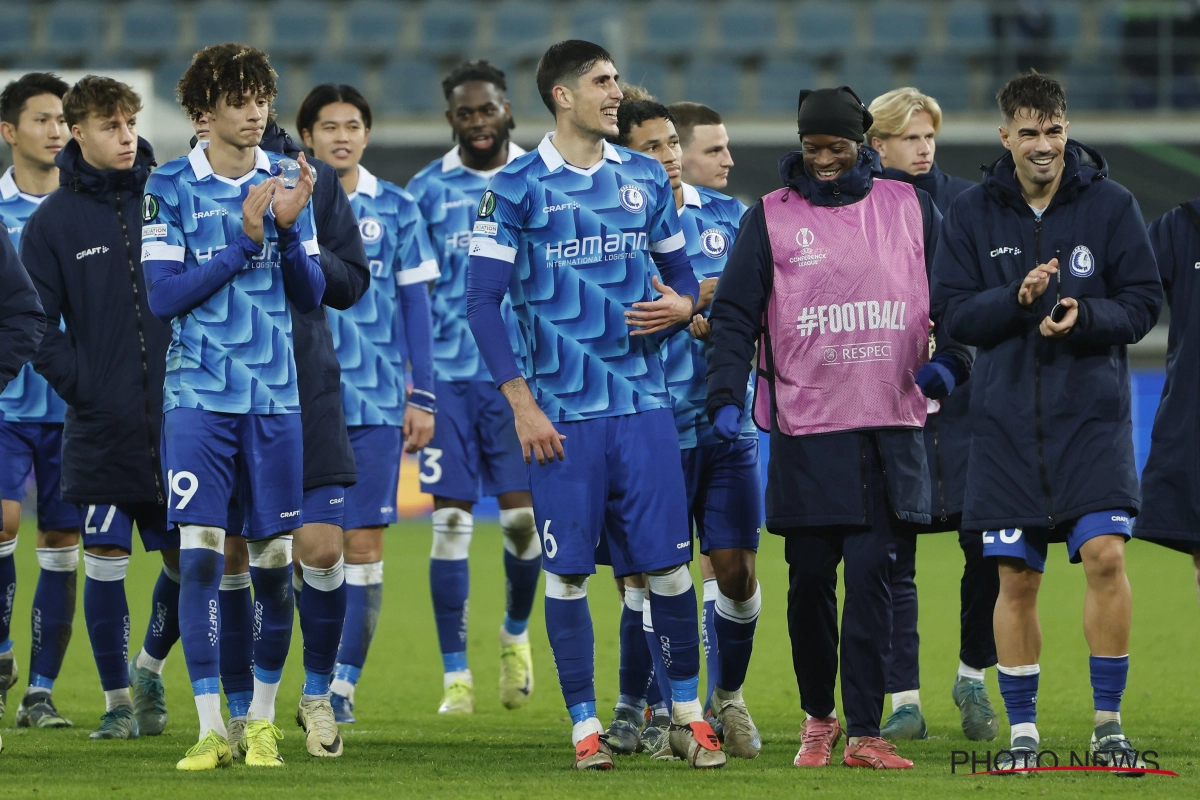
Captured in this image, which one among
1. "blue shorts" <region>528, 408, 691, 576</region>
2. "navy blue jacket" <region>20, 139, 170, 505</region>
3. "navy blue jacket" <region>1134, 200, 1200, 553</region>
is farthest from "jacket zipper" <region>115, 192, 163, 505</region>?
"navy blue jacket" <region>1134, 200, 1200, 553</region>

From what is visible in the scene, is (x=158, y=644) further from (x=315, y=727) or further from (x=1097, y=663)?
(x=1097, y=663)

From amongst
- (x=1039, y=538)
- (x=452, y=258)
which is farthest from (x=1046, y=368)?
(x=452, y=258)

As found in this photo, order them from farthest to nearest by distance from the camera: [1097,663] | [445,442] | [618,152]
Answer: [445,442], [618,152], [1097,663]

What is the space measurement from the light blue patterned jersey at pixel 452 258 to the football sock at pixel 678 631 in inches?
106

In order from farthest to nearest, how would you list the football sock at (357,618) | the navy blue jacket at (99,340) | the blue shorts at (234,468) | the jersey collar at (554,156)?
the football sock at (357,618), the navy blue jacket at (99,340), the jersey collar at (554,156), the blue shorts at (234,468)

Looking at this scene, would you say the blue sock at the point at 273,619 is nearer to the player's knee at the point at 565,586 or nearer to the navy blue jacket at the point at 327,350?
the navy blue jacket at the point at 327,350

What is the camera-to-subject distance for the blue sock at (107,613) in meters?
6.55

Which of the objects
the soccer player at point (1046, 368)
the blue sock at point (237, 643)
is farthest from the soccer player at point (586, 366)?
the blue sock at point (237, 643)

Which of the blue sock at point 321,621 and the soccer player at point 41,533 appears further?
the soccer player at point 41,533

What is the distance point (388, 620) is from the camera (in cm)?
1118

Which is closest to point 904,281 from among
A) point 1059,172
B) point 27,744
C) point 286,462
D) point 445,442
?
point 1059,172

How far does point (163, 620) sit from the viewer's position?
21.9 ft

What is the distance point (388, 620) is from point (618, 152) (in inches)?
240

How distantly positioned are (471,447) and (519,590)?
29.0 inches
